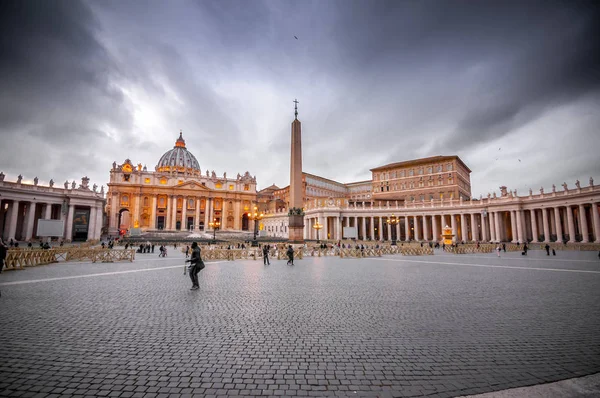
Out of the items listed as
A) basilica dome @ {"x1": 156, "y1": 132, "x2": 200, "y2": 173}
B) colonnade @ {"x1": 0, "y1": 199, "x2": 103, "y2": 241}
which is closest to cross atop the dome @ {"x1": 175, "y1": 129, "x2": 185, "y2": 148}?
basilica dome @ {"x1": 156, "y1": 132, "x2": 200, "y2": 173}

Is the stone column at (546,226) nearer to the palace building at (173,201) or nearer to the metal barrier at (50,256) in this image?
the metal barrier at (50,256)

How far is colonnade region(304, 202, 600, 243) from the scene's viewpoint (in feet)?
138

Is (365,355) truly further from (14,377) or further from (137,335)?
(14,377)

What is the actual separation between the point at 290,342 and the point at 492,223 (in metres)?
56.4

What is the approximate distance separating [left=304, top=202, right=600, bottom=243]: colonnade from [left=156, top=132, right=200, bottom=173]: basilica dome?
2310 inches

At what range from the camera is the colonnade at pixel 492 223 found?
42.1m

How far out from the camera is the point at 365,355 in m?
4.35

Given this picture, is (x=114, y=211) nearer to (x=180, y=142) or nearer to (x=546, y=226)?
(x=180, y=142)

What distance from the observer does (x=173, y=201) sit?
264 feet

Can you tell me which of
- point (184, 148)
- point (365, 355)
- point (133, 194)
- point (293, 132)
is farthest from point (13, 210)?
point (184, 148)

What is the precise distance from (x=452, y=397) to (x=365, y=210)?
2431 inches

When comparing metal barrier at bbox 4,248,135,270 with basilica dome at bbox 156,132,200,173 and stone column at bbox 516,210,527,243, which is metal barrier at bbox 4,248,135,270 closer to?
stone column at bbox 516,210,527,243

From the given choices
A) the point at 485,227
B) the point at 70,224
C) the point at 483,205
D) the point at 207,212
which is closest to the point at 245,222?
the point at 207,212

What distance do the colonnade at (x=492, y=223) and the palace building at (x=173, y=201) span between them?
30697mm
